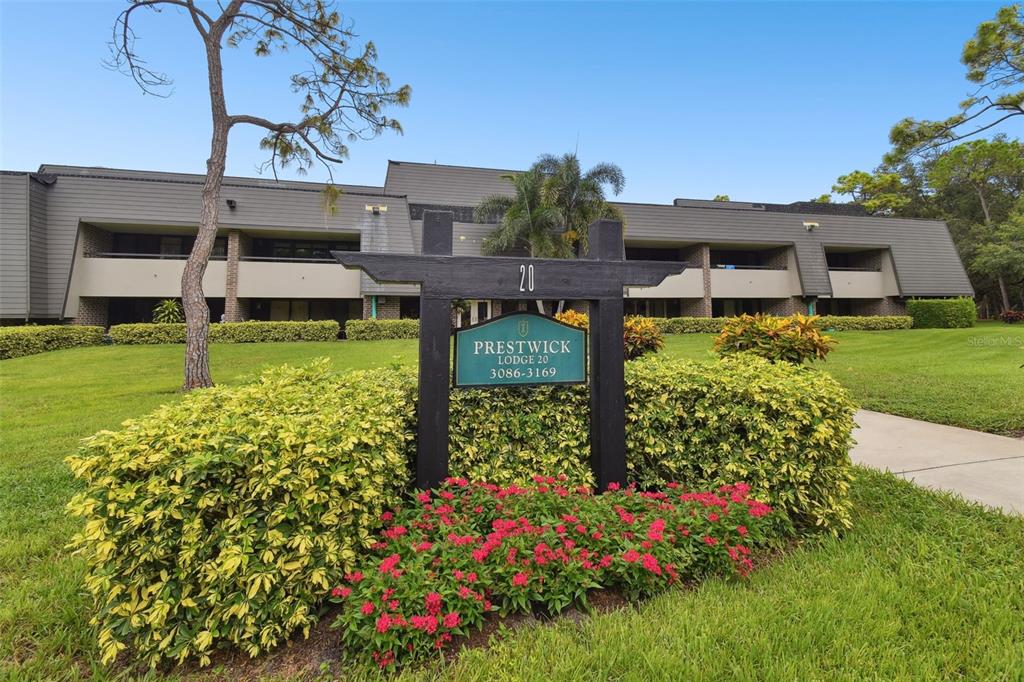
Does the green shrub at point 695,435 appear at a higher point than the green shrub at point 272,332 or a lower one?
lower

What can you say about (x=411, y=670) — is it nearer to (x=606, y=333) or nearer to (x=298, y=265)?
(x=606, y=333)

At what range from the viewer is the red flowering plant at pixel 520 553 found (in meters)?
2.09

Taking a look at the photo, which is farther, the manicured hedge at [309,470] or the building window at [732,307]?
the building window at [732,307]

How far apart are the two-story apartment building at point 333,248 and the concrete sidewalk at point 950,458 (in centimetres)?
979

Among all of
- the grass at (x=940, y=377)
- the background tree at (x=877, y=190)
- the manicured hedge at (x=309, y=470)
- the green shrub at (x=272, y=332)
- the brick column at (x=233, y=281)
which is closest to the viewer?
the manicured hedge at (x=309, y=470)

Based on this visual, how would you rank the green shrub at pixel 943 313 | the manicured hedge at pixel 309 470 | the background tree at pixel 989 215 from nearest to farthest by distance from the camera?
the manicured hedge at pixel 309 470
the green shrub at pixel 943 313
the background tree at pixel 989 215

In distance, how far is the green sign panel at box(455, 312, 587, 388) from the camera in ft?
11.1

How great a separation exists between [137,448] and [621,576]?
8.35 feet

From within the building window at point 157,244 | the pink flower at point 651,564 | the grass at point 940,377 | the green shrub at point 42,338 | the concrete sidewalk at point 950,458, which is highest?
the building window at point 157,244

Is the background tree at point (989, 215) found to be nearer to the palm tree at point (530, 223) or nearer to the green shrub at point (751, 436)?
the palm tree at point (530, 223)

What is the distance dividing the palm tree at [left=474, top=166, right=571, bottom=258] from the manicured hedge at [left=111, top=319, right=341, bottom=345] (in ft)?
25.6

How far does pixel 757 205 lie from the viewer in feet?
112

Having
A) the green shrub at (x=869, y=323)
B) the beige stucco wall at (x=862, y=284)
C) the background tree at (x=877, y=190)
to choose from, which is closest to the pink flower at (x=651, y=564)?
the green shrub at (x=869, y=323)

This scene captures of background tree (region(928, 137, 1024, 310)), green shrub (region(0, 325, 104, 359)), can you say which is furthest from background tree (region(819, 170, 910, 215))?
green shrub (region(0, 325, 104, 359))
